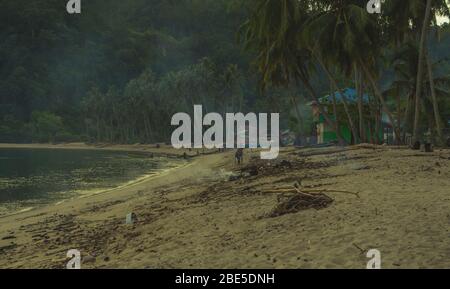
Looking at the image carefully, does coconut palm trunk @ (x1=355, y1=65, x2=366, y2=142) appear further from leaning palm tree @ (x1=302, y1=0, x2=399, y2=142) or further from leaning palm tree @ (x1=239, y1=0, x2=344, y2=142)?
leaning palm tree @ (x1=239, y1=0, x2=344, y2=142)

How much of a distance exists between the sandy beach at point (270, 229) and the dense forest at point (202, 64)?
1288 centimetres

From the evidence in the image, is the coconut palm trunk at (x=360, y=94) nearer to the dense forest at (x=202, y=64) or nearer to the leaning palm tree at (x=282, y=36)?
the dense forest at (x=202, y=64)

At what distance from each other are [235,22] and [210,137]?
8524 cm

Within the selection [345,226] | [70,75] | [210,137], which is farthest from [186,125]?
[345,226]

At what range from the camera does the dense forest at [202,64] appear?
95.8 ft

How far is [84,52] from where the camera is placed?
519 feet

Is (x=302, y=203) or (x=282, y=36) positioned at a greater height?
(x=282, y=36)

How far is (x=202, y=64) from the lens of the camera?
3447 inches

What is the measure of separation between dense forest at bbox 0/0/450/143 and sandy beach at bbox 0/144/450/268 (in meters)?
12.9

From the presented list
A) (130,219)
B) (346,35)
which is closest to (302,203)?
(130,219)

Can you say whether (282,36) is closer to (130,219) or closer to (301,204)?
(130,219)

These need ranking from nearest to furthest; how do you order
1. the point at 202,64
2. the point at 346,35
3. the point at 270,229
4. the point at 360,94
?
the point at 270,229 → the point at 346,35 → the point at 360,94 → the point at 202,64

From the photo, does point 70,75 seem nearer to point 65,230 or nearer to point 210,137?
point 210,137

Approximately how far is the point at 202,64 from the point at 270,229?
79.4 metres
